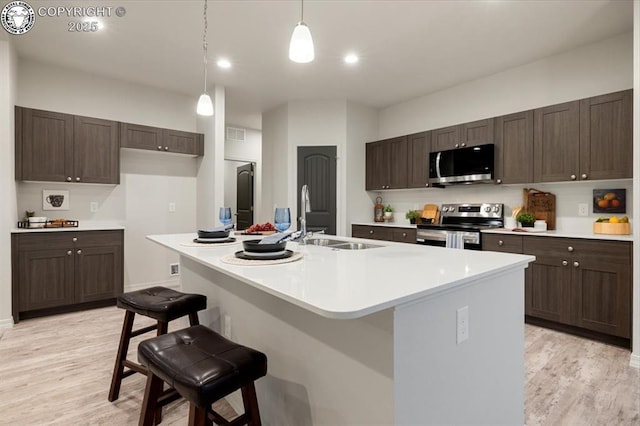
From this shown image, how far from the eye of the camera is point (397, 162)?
4.88 metres

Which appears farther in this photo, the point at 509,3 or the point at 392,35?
the point at 392,35

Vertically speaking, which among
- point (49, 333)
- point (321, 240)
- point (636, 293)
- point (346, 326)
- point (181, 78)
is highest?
point (181, 78)

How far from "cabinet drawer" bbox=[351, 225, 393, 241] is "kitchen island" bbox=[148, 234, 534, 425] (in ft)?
9.14

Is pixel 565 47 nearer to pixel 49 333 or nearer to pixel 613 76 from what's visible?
pixel 613 76

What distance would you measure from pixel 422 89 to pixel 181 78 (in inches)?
123

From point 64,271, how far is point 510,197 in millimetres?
4929

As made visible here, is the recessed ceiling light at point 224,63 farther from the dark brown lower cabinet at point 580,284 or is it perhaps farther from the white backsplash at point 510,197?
the dark brown lower cabinet at point 580,284

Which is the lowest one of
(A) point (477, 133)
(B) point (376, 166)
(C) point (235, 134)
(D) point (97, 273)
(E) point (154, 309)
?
(D) point (97, 273)

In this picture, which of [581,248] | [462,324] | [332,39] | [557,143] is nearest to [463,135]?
[557,143]

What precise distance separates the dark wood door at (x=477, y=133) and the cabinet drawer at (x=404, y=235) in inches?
47.2

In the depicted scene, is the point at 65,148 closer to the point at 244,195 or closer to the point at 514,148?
the point at 244,195

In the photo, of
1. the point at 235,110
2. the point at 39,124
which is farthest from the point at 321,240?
the point at 235,110

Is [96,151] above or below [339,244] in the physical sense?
above

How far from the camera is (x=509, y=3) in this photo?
A: 2721 mm
